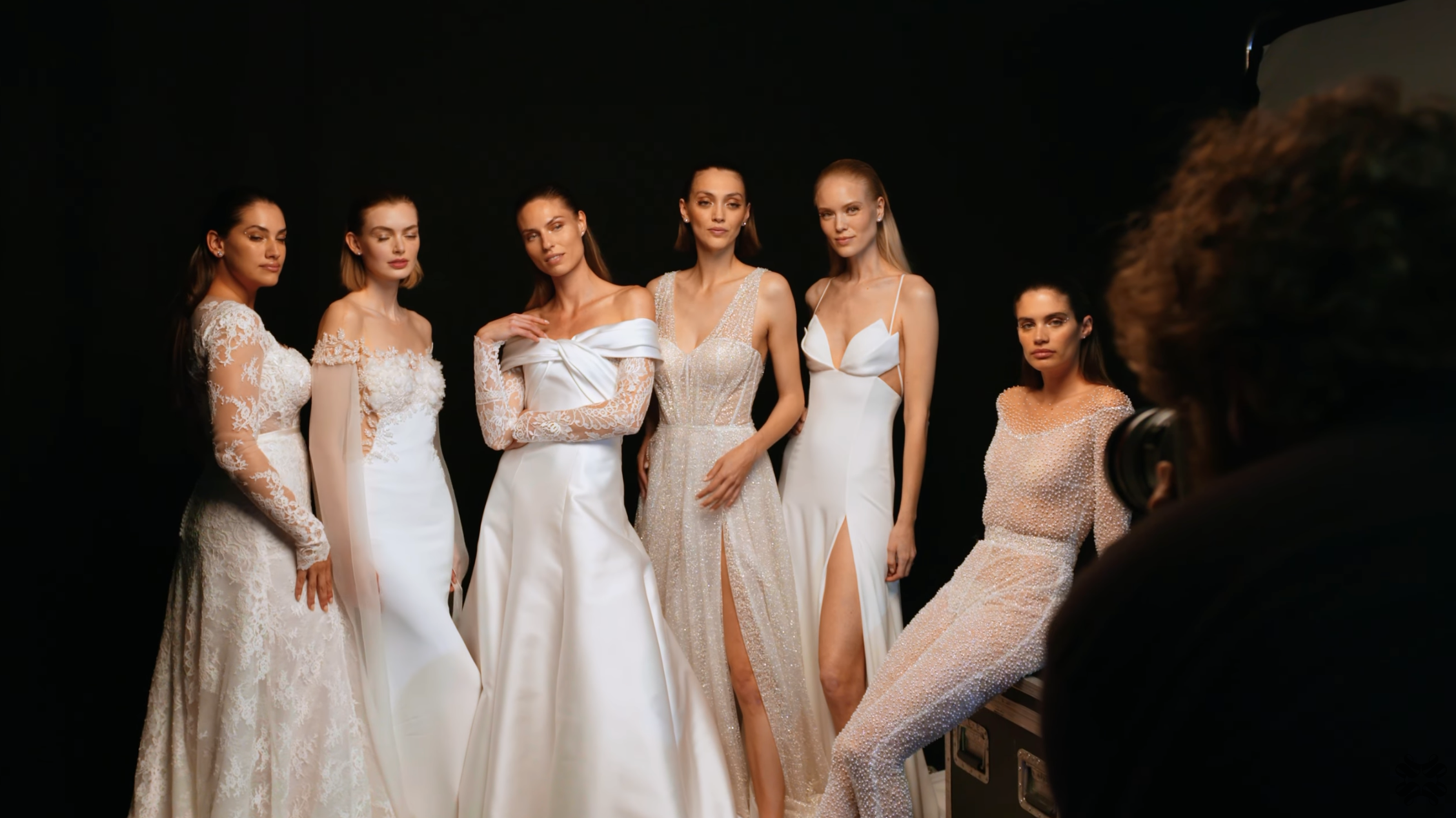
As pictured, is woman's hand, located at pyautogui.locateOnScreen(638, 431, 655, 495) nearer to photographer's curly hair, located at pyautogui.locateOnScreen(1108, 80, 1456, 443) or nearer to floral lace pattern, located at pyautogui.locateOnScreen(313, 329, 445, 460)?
floral lace pattern, located at pyautogui.locateOnScreen(313, 329, 445, 460)

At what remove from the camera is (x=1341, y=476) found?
73 centimetres

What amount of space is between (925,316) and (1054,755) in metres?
2.62

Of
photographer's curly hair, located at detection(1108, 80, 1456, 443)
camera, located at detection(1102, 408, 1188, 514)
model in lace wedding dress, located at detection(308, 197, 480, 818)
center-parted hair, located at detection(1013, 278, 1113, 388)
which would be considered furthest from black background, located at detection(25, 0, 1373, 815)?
photographer's curly hair, located at detection(1108, 80, 1456, 443)

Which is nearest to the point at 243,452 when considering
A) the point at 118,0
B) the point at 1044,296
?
the point at 118,0

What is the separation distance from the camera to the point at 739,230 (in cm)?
357

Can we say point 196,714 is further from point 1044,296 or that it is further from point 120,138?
point 1044,296

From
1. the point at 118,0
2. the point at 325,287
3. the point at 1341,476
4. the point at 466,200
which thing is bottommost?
the point at 1341,476

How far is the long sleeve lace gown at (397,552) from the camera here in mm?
3023

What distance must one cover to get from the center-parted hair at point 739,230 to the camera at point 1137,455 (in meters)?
2.27

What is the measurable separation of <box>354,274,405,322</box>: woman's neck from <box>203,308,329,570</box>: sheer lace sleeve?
381 millimetres

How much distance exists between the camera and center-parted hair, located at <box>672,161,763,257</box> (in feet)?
11.5

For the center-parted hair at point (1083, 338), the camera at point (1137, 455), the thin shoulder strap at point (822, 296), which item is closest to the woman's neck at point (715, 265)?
the thin shoulder strap at point (822, 296)

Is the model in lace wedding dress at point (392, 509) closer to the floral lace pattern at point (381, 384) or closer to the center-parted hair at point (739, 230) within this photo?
the floral lace pattern at point (381, 384)

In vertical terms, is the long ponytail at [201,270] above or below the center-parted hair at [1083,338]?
above
